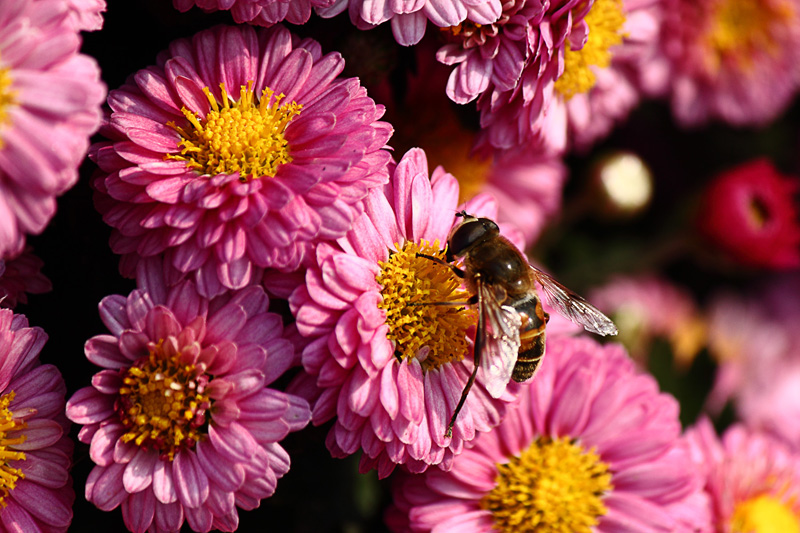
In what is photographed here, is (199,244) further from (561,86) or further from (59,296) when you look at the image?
(561,86)

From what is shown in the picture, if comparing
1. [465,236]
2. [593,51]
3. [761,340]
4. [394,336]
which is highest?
[593,51]

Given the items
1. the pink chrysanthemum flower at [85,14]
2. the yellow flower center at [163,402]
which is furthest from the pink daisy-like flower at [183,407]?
the pink chrysanthemum flower at [85,14]

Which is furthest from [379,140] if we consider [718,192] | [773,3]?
[773,3]

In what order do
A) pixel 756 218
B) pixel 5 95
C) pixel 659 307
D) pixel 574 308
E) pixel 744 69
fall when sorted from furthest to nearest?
pixel 659 307 < pixel 744 69 < pixel 756 218 < pixel 574 308 < pixel 5 95

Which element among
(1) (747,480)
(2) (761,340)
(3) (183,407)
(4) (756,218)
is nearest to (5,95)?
(3) (183,407)

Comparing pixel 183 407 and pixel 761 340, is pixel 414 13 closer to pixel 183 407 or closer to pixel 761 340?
pixel 183 407

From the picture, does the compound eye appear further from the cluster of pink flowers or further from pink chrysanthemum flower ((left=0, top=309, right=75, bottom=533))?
pink chrysanthemum flower ((left=0, top=309, right=75, bottom=533))
